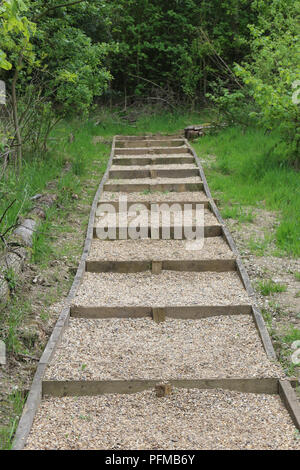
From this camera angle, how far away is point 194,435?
2.67 m

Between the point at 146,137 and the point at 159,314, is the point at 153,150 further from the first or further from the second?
the point at 159,314

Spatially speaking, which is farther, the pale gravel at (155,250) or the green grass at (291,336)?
the pale gravel at (155,250)

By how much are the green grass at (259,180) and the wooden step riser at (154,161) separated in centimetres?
51

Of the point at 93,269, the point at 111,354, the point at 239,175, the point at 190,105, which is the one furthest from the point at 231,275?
the point at 190,105

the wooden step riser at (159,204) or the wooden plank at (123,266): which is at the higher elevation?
the wooden step riser at (159,204)

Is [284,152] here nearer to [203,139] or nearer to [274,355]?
[203,139]

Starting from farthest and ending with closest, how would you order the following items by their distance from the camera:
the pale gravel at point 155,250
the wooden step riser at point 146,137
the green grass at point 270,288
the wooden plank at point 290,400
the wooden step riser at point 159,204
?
1. the wooden step riser at point 146,137
2. the wooden step riser at point 159,204
3. the pale gravel at point 155,250
4. the green grass at point 270,288
5. the wooden plank at point 290,400

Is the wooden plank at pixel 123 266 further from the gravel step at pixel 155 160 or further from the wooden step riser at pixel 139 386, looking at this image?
the gravel step at pixel 155 160

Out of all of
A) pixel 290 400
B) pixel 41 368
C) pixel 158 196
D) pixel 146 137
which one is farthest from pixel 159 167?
pixel 290 400

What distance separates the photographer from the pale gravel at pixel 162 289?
4164mm

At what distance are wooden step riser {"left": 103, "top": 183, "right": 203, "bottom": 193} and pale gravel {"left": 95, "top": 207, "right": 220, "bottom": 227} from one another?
2.70ft

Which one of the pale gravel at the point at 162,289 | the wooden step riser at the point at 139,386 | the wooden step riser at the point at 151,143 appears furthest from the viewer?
the wooden step riser at the point at 151,143

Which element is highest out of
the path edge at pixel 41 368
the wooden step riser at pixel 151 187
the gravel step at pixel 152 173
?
the gravel step at pixel 152 173
